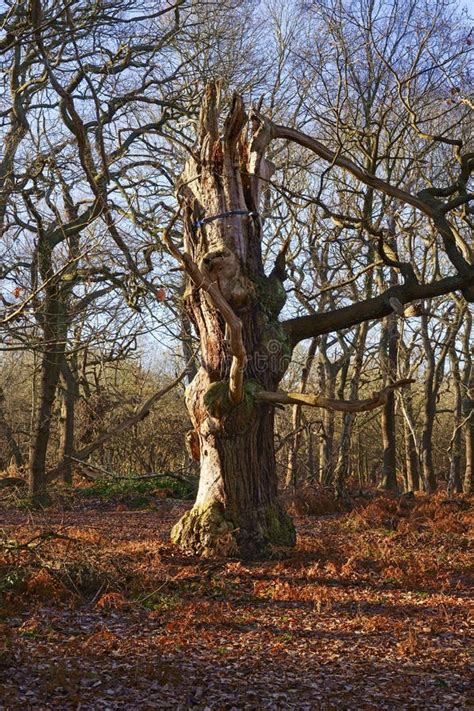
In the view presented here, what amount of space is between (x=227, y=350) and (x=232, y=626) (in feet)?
11.1

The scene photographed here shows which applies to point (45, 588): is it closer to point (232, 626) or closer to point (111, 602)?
point (111, 602)

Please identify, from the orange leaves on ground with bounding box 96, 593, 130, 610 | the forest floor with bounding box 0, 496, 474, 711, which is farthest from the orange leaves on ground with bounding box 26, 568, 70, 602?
the orange leaves on ground with bounding box 96, 593, 130, 610

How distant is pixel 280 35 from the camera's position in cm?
1631

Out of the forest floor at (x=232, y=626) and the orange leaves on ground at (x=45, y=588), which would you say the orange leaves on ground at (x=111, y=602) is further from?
the orange leaves on ground at (x=45, y=588)

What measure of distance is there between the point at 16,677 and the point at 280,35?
15.1 m

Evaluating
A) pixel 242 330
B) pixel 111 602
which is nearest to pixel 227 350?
pixel 242 330

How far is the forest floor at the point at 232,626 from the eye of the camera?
4633 millimetres

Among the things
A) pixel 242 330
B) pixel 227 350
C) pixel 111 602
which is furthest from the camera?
pixel 227 350

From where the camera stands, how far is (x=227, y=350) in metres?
8.52

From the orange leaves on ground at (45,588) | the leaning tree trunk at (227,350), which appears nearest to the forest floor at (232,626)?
the orange leaves on ground at (45,588)

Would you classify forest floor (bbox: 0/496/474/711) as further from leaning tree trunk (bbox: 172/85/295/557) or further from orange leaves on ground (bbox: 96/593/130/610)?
leaning tree trunk (bbox: 172/85/295/557)

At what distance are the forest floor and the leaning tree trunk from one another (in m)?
0.46

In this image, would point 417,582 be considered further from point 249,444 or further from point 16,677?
point 16,677

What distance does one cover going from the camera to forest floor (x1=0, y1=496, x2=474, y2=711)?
4.63 metres
